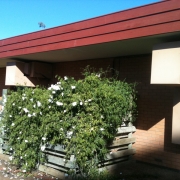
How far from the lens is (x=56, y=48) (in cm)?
584

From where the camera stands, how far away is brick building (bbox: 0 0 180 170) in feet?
13.9

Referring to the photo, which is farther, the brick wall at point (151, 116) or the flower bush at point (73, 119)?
the brick wall at point (151, 116)

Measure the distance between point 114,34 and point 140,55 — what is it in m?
1.58

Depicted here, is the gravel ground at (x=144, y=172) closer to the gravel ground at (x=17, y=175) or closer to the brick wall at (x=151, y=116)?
the brick wall at (x=151, y=116)

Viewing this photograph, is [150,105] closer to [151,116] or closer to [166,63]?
[151,116]

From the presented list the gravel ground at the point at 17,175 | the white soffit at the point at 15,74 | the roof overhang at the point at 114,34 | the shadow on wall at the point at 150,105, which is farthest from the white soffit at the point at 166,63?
the white soffit at the point at 15,74

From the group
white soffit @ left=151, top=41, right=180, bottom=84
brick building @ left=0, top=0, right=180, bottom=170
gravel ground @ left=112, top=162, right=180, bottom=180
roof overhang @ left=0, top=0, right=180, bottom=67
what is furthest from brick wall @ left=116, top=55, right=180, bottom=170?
white soffit @ left=151, top=41, right=180, bottom=84

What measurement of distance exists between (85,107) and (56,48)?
6.30 ft

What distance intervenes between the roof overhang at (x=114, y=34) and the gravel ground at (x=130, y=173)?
2.52 meters

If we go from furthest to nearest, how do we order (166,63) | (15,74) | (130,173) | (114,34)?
(15,74)
(130,173)
(114,34)
(166,63)

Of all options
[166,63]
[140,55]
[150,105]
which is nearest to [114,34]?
[166,63]

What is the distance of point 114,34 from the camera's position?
15.6 feet

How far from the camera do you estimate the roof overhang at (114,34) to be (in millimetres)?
4137

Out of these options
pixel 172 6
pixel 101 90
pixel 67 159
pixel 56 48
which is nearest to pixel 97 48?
pixel 56 48
